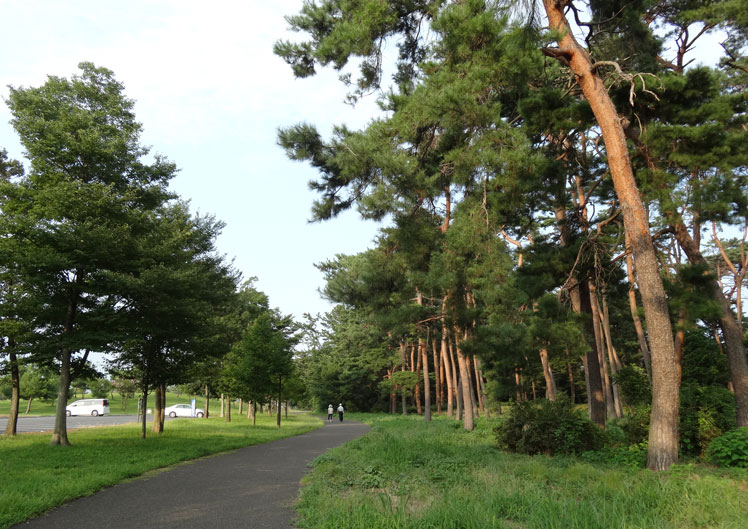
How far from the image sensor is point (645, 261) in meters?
8.75

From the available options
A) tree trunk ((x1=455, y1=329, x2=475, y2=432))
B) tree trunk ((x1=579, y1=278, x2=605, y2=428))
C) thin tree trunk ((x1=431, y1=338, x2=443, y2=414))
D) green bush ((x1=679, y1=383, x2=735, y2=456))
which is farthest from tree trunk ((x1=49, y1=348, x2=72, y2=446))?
thin tree trunk ((x1=431, y1=338, x2=443, y2=414))

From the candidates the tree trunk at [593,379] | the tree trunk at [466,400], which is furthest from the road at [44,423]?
the tree trunk at [593,379]

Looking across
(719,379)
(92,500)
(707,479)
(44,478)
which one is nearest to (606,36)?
(719,379)

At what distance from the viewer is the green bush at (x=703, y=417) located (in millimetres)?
9891

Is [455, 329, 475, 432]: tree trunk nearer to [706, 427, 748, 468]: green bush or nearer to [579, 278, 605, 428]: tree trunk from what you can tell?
[579, 278, 605, 428]: tree trunk

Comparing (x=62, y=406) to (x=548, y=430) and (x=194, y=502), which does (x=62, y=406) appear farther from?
(x=548, y=430)

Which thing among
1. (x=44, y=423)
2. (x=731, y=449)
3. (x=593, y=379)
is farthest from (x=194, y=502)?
(x=44, y=423)

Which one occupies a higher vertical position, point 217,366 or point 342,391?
point 217,366

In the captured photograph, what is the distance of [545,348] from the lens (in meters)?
11.3

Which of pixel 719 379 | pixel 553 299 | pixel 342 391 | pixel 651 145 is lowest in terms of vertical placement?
pixel 342 391

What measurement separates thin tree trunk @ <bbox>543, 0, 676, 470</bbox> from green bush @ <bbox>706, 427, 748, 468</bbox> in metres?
1.58

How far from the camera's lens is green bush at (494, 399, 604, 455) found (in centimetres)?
1084

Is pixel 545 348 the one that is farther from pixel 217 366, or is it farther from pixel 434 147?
pixel 217 366

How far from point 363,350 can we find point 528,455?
143 ft
